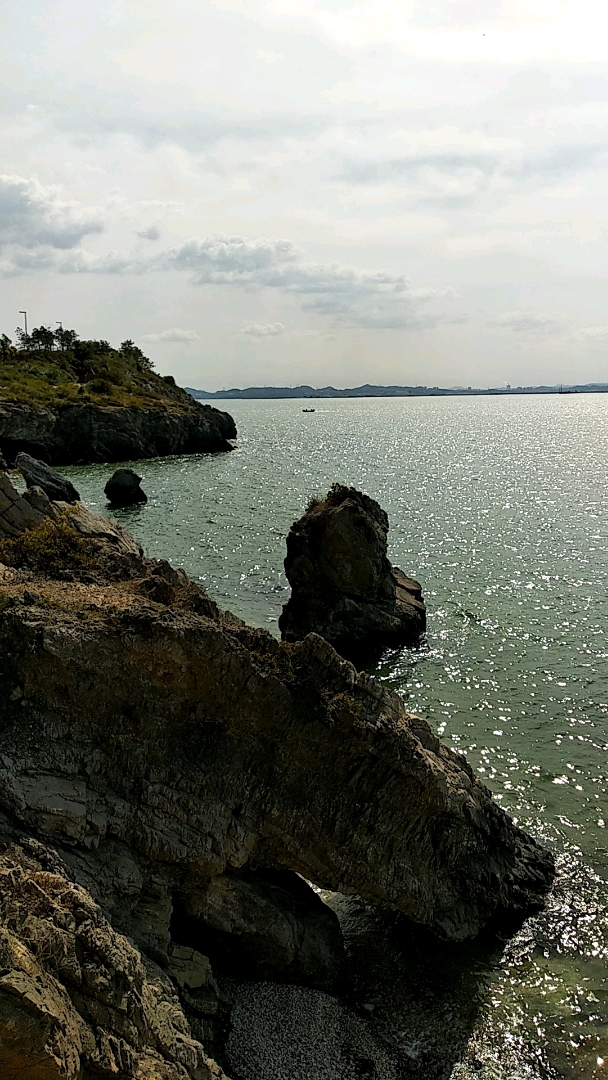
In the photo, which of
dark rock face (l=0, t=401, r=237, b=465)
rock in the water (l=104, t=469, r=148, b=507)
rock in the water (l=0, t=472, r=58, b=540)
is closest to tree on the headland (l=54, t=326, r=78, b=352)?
dark rock face (l=0, t=401, r=237, b=465)

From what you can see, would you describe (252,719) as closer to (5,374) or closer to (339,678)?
(339,678)

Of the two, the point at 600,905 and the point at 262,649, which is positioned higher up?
the point at 262,649

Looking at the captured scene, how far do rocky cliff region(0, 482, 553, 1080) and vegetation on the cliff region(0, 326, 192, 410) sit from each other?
93113 millimetres

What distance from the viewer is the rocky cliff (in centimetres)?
1017

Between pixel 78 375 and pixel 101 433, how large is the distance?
1748 inches

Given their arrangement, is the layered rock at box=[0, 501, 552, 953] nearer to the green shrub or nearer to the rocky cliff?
the rocky cliff

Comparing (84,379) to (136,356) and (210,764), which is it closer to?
(136,356)

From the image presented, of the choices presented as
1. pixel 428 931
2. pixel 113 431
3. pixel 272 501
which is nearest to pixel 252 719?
pixel 428 931

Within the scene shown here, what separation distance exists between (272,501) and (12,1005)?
2662 inches

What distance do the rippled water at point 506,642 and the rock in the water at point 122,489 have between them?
1.63 metres

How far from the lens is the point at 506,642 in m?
35.1

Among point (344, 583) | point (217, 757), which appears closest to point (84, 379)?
point (344, 583)

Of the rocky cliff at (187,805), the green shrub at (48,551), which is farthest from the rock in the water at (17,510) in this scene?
the rocky cliff at (187,805)

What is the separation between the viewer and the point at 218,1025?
40.4 feet
